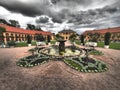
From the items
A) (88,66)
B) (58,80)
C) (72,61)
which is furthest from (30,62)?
(88,66)

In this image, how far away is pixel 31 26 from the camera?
79.4m

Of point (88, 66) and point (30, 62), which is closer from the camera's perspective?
point (88, 66)

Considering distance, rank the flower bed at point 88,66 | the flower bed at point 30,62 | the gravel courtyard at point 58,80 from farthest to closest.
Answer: the flower bed at point 30,62
the flower bed at point 88,66
the gravel courtyard at point 58,80

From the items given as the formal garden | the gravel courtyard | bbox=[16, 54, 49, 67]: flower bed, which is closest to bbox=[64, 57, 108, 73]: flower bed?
the formal garden

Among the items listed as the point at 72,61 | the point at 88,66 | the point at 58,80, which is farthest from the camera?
the point at 72,61

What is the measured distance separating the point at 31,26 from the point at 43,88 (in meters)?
81.5

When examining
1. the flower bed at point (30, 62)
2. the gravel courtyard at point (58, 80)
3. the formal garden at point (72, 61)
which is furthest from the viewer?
the flower bed at point (30, 62)

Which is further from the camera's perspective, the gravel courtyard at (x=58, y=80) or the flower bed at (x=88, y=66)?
the flower bed at (x=88, y=66)

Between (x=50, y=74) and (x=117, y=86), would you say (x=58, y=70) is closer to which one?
(x=50, y=74)

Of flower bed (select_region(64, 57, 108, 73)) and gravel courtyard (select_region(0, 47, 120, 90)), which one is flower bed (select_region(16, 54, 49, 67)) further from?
flower bed (select_region(64, 57, 108, 73))

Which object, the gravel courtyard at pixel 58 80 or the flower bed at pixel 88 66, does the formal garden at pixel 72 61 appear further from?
the gravel courtyard at pixel 58 80

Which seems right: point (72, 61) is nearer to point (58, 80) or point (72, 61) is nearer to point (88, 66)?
point (88, 66)

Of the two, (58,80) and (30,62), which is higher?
(30,62)

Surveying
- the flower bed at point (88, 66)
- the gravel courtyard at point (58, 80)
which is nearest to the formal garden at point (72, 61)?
the flower bed at point (88, 66)
